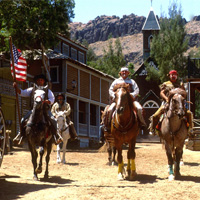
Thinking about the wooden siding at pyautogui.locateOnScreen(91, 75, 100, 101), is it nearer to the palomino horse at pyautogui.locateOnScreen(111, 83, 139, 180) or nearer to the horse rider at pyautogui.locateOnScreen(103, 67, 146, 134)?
the horse rider at pyautogui.locateOnScreen(103, 67, 146, 134)

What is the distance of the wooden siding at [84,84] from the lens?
42219 mm

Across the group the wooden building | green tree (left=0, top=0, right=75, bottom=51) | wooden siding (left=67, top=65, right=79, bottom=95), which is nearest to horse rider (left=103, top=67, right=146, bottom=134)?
green tree (left=0, top=0, right=75, bottom=51)

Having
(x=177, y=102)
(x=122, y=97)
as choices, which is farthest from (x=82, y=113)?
(x=122, y=97)

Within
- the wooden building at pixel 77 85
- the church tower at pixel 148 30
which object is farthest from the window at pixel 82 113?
the church tower at pixel 148 30

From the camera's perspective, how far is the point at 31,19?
29422 mm

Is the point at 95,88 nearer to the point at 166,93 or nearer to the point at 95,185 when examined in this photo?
the point at 166,93

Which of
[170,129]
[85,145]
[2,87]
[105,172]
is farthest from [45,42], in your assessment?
[170,129]

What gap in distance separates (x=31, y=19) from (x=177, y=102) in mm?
18728

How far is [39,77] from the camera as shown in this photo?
1352 centimetres

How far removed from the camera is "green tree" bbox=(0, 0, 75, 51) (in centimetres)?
2958

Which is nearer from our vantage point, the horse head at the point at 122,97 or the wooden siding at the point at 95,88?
the horse head at the point at 122,97

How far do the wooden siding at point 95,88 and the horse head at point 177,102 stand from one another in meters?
31.9

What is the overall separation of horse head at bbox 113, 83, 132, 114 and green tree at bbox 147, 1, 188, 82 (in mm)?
40068

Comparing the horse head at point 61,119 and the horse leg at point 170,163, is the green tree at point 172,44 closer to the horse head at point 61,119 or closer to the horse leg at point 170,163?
the horse head at point 61,119
